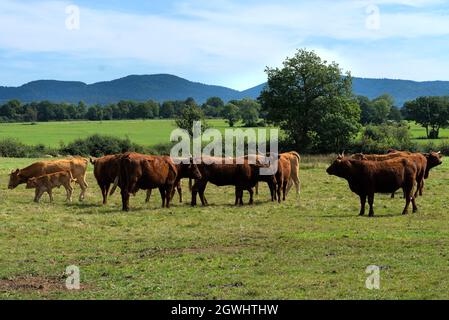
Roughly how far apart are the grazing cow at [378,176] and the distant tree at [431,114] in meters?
80.8

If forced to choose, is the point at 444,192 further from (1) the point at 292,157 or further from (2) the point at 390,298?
(2) the point at 390,298

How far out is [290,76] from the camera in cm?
6294

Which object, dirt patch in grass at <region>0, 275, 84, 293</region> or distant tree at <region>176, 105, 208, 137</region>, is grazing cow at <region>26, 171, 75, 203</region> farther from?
distant tree at <region>176, 105, 208, 137</region>

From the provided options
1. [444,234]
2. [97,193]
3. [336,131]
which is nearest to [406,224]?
[444,234]

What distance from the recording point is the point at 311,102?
205 ft

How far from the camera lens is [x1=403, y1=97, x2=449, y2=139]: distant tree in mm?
98812

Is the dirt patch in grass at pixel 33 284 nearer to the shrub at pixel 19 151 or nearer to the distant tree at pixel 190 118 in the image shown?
the shrub at pixel 19 151

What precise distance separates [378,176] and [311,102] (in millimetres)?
43609

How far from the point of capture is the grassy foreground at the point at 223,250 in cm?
1011

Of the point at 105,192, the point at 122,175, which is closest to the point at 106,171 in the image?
the point at 105,192

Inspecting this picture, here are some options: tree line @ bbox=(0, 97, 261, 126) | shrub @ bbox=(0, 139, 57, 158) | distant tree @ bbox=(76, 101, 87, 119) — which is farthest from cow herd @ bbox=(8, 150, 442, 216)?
distant tree @ bbox=(76, 101, 87, 119)

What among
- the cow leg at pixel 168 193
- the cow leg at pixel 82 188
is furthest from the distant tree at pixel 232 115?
the cow leg at pixel 168 193

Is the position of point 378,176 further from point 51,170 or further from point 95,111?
point 95,111
